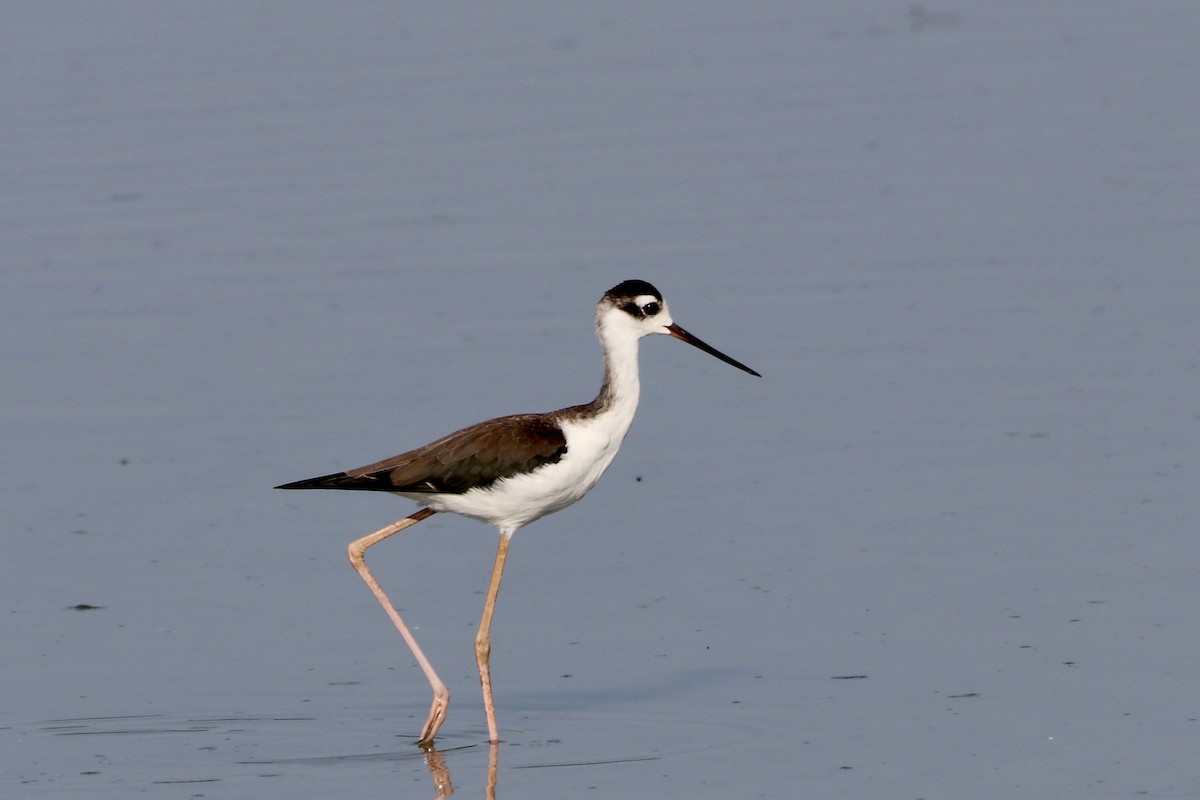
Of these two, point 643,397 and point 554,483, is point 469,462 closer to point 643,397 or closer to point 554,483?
point 554,483

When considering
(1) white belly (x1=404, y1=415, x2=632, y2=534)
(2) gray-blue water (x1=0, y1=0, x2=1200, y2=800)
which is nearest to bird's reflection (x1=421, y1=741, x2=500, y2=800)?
(2) gray-blue water (x1=0, y1=0, x2=1200, y2=800)

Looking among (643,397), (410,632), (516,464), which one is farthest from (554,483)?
(643,397)

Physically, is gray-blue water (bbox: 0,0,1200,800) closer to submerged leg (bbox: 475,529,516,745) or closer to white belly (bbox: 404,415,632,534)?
submerged leg (bbox: 475,529,516,745)

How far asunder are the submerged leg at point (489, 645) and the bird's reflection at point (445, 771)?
0.08 m

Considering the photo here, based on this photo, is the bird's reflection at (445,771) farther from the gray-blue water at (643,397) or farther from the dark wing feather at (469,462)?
the dark wing feather at (469,462)

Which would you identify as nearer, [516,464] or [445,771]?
[445,771]

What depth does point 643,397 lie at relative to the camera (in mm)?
11469

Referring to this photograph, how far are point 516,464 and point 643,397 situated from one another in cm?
333

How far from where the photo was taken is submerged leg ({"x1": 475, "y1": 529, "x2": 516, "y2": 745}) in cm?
806

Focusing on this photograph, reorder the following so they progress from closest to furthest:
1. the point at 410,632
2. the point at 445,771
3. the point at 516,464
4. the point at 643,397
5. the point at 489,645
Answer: the point at 445,771, the point at 516,464, the point at 489,645, the point at 410,632, the point at 643,397

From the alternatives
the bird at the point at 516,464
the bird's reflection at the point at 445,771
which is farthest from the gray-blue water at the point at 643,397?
the bird at the point at 516,464

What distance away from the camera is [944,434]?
10.5m

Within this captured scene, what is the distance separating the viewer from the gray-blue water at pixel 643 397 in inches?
312

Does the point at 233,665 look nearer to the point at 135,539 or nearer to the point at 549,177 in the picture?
the point at 135,539
